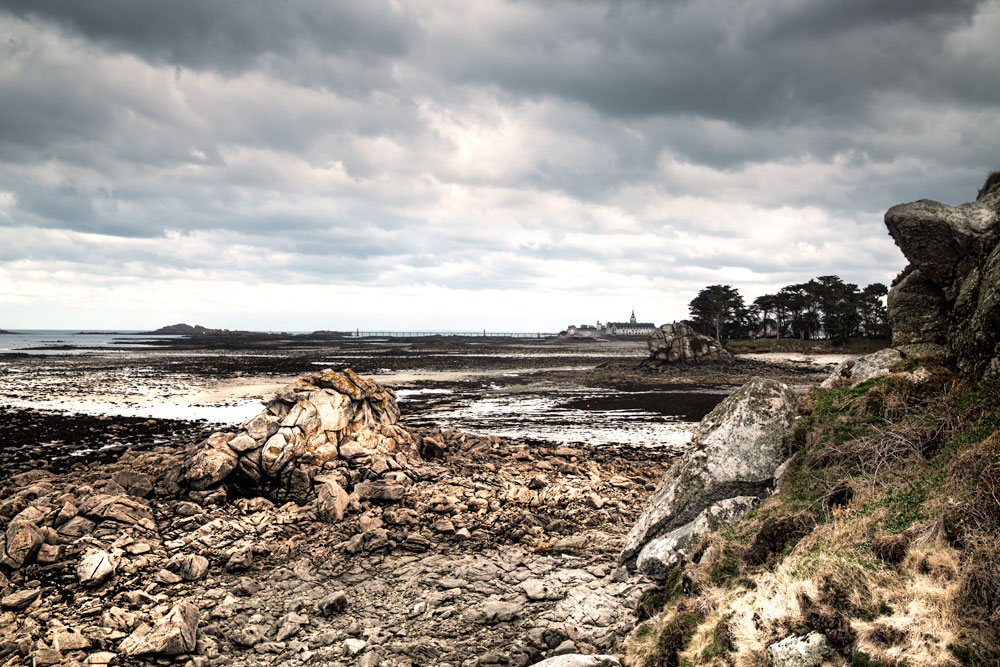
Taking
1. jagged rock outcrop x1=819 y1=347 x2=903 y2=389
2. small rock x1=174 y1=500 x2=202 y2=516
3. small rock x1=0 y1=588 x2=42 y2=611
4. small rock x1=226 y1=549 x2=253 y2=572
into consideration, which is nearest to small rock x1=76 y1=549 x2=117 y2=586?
small rock x1=0 y1=588 x2=42 y2=611

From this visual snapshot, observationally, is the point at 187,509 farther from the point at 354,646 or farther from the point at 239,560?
the point at 354,646

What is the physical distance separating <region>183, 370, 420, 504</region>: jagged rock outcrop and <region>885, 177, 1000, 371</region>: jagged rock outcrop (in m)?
13.1

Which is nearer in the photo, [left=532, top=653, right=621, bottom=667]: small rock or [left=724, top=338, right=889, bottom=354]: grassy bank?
[left=532, top=653, right=621, bottom=667]: small rock

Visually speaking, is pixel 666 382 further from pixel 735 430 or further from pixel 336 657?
pixel 336 657

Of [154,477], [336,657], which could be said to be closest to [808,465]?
[336,657]

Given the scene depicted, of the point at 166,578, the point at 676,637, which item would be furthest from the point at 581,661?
the point at 166,578

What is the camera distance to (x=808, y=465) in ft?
27.3

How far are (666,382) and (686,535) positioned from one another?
40563 millimetres

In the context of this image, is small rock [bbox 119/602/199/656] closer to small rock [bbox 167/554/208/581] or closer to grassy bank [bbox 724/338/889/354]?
small rock [bbox 167/554/208/581]

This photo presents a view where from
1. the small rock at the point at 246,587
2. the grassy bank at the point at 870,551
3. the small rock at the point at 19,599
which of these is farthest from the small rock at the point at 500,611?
the small rock at the point at 19,599

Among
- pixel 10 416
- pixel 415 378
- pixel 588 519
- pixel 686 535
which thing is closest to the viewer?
pixel 686 535

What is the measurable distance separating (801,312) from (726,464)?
336ft

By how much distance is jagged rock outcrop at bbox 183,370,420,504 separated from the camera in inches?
571

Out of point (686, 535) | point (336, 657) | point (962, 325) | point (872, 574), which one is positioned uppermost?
point (962, 325)
